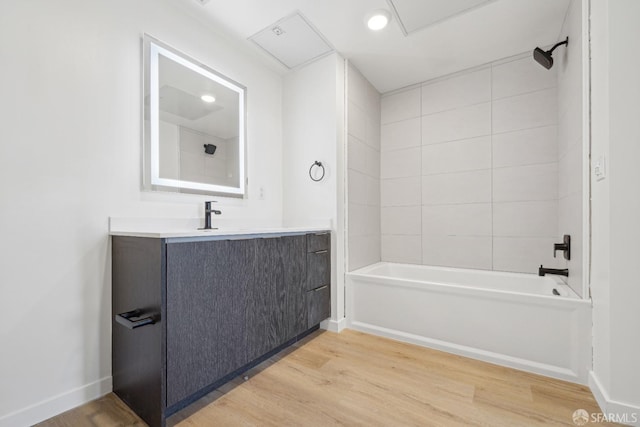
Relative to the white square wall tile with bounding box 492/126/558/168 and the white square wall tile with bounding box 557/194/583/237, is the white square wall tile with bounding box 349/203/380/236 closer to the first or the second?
the white square wall tile with bounding box 492/126/558/168

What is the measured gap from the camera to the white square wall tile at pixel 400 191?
2.86 meters

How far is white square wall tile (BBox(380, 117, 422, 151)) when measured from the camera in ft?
9.43

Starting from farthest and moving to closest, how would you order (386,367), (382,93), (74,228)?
1. (382,93)
2. (386,367)
3. (74,228)

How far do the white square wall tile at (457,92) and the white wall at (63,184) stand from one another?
2356 millimetres

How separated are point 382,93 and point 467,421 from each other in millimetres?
2904

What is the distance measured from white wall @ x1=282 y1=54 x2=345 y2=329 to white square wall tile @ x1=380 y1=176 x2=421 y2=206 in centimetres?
84

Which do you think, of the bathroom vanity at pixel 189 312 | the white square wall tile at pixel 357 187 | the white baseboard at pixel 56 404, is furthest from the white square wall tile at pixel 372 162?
the white baseboard at pixel 56 404

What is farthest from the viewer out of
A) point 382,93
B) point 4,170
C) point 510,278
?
point 382,93

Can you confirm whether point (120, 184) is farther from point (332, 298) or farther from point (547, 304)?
point (547, 304)

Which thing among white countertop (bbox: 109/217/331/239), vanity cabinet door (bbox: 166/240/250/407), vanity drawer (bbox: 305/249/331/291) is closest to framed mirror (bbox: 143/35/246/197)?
white countertop (bbox: 109/217/331/239)

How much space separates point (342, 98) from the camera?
2.42 m

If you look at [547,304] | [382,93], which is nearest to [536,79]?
[382,93]

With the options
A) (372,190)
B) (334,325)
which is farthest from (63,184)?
(372,190)

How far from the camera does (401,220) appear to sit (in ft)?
9.61
